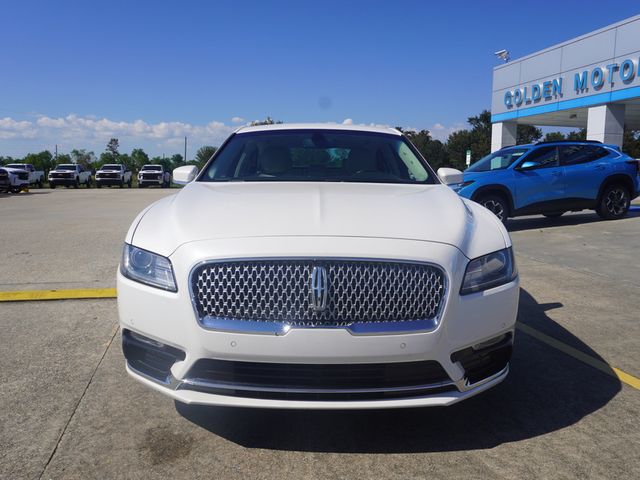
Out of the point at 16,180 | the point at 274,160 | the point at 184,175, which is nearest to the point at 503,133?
the point at 16,180

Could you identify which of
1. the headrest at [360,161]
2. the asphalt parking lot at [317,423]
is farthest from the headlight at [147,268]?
the headrest at [360,161]

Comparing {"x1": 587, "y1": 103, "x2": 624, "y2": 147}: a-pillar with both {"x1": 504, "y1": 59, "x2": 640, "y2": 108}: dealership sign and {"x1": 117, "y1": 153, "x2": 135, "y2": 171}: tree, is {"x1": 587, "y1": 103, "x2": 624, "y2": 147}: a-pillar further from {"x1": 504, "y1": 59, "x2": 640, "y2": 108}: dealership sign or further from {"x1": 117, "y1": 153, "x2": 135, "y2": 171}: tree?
{"x1": 117, "y1": 153, "x2": 135, "y2": 171}: tree

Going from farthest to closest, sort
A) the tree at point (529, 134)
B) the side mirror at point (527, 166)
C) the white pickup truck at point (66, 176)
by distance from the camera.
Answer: the tree at point (529, 134)
the white pickup truck at point (66, 176)
the side mirror at point (527, 166)

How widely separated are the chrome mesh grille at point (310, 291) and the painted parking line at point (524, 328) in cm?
185

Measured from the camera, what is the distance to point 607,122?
21.6 m

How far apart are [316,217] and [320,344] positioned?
660 millimetres

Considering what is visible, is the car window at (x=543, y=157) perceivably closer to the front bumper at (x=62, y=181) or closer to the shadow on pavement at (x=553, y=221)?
the shadow on pavement at (x=553, y=221)

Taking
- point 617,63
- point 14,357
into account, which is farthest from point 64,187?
point 14,357

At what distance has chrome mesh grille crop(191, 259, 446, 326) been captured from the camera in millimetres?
2430

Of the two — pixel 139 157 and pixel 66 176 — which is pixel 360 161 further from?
pixel 139 157

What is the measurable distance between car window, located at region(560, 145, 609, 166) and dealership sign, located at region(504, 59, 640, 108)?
10.4 m

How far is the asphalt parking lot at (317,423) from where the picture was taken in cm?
250

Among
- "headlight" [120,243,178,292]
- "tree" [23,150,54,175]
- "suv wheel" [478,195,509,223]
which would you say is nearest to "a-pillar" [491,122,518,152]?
"suv wheel" [478,195,509,223]

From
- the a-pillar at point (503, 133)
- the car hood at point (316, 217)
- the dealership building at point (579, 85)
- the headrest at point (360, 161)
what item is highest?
the dealership building at point (579, 85)
